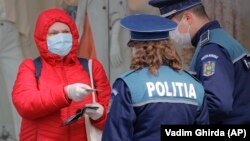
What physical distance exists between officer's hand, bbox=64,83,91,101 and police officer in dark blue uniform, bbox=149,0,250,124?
25.8 inches

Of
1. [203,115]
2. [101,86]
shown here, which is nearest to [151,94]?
[203,115]

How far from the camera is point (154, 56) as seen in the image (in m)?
2.73

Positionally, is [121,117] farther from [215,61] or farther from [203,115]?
[215,61]

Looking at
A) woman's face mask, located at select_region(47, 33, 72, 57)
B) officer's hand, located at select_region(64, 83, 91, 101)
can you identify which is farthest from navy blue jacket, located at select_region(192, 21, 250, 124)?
woman's face mask, located at select_region(47, 33, 72, 57)

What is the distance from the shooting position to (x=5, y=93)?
496 cm

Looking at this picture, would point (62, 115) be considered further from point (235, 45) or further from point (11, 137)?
point (11, 137)

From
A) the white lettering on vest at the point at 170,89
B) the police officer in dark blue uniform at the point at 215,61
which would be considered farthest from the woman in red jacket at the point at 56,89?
the police officer in dark blue uniform at the point at 215,61

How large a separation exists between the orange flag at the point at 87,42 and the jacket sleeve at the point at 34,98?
1.72 m

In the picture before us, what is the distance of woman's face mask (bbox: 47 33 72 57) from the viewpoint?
336cm

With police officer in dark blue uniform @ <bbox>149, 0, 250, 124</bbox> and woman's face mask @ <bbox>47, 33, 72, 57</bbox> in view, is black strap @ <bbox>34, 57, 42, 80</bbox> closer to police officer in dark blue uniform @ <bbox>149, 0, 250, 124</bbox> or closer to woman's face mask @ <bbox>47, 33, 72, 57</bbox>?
woman's face mask @ <bbox>47, 33, 72, 57</bbox>

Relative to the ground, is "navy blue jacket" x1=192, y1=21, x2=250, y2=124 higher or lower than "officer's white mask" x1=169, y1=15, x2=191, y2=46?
lower

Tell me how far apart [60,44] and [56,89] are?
1.19 ft

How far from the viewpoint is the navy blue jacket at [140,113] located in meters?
2.67

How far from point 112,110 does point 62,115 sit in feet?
1.98
